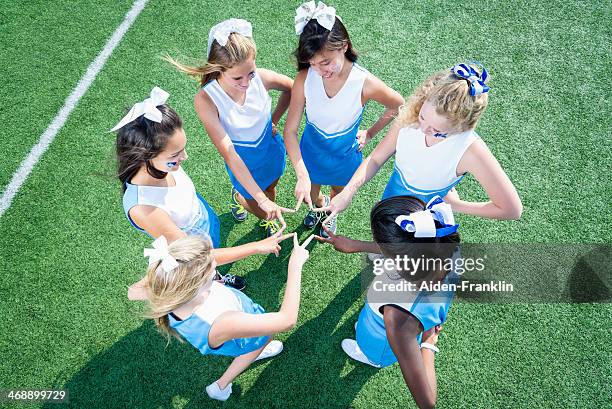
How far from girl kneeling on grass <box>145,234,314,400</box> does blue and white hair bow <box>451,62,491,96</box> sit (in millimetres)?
1244

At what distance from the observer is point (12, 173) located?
4141 mm

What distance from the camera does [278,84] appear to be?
3.10 m

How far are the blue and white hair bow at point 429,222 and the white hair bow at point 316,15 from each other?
1153 millimetres

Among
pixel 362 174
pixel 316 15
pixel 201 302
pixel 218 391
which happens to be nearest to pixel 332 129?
pixel 362 174

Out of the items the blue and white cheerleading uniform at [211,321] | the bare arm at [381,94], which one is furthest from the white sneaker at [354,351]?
the bare arm at [381,94]

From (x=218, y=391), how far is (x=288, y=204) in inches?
64.9

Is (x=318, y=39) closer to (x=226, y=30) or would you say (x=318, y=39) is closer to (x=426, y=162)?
(x=226, y=30)

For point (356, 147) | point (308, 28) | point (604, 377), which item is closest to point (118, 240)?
point (356, 147)

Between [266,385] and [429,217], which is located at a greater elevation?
[429,217]

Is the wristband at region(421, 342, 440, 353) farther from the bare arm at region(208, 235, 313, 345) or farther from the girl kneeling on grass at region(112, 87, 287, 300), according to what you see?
the girl kneeling on grass at region(112, 87, 287, 300)

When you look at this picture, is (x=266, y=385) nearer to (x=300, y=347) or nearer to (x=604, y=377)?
(x=300, y=347)

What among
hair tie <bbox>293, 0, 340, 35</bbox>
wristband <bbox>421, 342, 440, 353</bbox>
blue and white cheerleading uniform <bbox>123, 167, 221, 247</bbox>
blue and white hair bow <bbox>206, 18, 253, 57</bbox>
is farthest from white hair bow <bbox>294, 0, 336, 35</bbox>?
wristband <bbox>421, 342, 440, 353</bbox>

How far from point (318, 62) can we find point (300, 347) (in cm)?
207

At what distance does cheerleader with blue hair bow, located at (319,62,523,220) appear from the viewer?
231 centimetres
